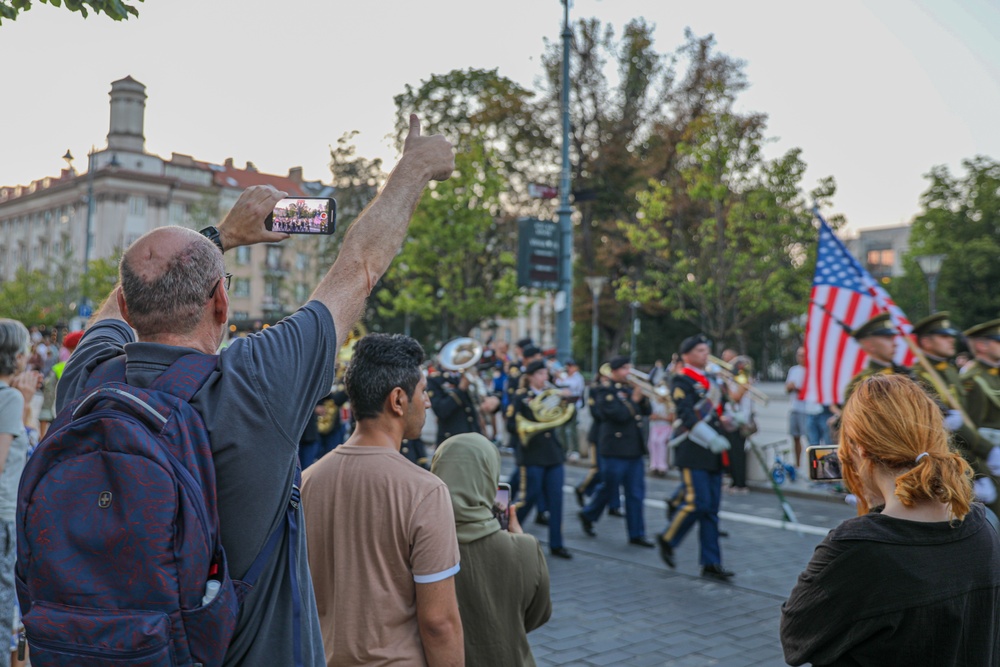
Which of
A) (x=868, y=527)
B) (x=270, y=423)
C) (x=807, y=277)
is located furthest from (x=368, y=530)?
(x=807, y=277)

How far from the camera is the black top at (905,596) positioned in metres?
2.15

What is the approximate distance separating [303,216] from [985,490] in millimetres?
4735

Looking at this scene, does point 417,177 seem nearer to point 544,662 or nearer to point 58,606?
point 58,606

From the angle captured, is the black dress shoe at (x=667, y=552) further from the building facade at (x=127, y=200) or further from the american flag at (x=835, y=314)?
the building facade at (x=127, y=200)

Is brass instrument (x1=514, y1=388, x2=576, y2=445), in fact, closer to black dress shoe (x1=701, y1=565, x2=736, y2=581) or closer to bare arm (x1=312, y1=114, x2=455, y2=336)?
black dress shoe (x1=701, y1=565, x2=736, y2=581)

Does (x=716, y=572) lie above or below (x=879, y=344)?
below

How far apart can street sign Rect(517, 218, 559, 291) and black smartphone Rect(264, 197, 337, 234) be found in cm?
1227

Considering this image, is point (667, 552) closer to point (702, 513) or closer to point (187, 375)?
point (702, 513)

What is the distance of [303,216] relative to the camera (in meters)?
2.18

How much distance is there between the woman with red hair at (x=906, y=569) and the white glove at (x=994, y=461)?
3635 mm

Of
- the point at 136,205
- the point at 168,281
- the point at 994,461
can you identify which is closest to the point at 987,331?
the point at 994,461

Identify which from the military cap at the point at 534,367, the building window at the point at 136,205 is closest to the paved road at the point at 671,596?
the military cap at the point at 534,367

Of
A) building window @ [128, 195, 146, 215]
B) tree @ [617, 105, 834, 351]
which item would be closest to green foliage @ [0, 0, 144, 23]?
tree @ [617, 105, 834, 351]

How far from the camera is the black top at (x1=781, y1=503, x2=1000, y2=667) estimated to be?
2150 mm
